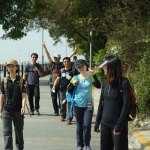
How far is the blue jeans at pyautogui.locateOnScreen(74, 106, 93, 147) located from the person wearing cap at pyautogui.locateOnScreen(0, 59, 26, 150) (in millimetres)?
1154

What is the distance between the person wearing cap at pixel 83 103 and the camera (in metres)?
7.77

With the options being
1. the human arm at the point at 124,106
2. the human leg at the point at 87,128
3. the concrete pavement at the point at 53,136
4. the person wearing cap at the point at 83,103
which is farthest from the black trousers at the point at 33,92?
the human arm at the point at 124,106

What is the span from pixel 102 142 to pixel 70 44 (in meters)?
63.0

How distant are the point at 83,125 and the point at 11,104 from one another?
1.47 m

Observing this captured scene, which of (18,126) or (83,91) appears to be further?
(83,91)

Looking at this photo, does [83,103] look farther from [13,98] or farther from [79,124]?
[13,98]

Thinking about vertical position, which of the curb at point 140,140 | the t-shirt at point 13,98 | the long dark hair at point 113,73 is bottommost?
the curb at point 140,140

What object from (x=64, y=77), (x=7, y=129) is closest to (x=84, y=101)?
(x=7, y=129)

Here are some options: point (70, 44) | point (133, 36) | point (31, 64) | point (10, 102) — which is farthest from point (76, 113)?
point (70, 44)

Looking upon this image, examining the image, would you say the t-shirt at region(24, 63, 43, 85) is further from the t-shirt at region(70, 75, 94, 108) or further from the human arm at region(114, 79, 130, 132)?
the human arm at region(114, 79, 130, 132)

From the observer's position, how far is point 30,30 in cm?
3303

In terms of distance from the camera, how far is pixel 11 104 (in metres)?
7.16

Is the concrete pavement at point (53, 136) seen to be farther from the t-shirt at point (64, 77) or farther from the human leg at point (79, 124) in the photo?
the t-shirt at point (64, 77)

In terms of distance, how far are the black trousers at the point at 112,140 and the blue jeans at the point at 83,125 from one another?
2.17m
